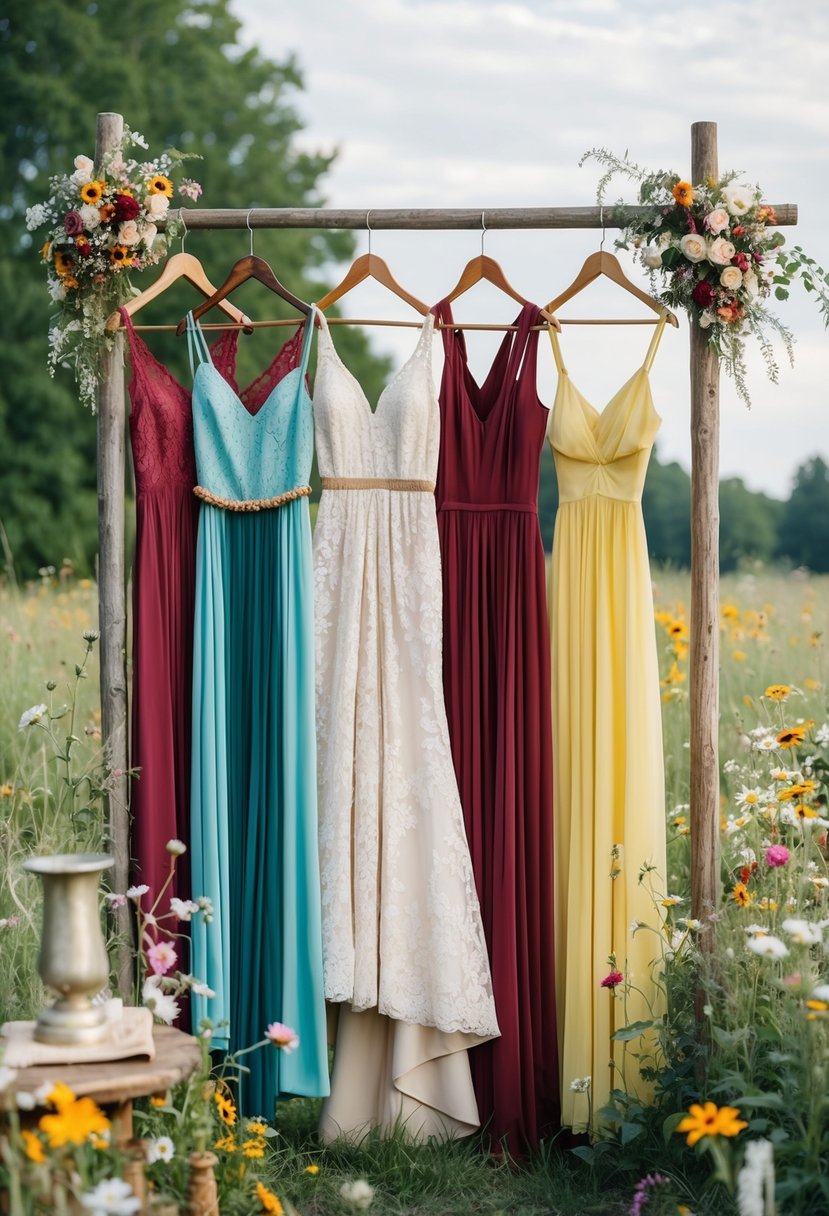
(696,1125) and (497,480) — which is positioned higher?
(497,480)

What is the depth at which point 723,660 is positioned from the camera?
19.9ft

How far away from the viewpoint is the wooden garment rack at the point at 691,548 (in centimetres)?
331

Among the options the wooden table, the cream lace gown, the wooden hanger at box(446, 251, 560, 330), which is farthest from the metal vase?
the wooden hanger at box(446, 251, 560, 330)

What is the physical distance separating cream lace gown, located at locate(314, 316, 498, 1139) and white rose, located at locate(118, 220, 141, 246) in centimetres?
53

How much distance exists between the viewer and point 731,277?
3.21 m

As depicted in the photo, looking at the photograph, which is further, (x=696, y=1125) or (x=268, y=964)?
(x=268, y=964)

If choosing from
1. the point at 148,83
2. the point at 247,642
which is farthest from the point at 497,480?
the point at 148,83

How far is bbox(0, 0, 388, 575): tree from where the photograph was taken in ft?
45.7

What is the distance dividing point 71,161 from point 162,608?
1264 centimetres

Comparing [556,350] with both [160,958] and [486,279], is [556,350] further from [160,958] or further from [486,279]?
[160,958]

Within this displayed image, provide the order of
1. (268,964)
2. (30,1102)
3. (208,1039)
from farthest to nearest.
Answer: (268,964) < (208,1039) < (30,1102)

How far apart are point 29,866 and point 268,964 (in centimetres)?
99

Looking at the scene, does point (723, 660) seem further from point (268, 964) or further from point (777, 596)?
point (268, 964)

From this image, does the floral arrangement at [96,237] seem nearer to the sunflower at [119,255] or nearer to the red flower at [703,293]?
the sunflower at [119,255]
